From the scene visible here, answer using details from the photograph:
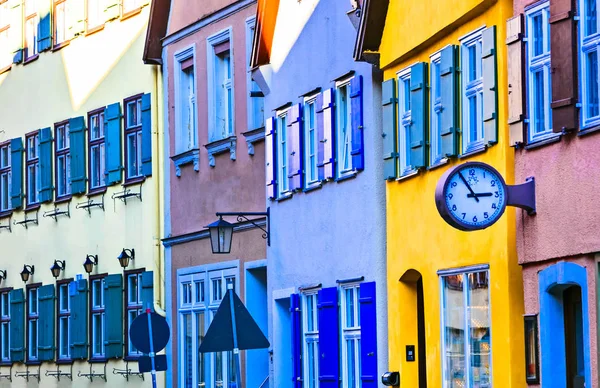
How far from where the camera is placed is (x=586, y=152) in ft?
49.3

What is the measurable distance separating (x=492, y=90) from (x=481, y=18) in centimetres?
93

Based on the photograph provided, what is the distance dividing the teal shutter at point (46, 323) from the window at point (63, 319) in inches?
9.8

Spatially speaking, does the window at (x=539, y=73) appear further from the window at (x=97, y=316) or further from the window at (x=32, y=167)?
the window at (x=32, y=167)

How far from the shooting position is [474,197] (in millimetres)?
15906

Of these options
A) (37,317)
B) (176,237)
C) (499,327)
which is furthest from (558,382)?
(37,317)

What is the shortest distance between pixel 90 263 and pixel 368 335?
12.0 m

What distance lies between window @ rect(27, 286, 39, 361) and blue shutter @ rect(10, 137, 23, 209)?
198cm

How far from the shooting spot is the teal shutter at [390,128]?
20.5 meters

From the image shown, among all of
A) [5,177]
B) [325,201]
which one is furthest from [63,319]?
[325,201]

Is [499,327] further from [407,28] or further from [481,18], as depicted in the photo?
[407,28]

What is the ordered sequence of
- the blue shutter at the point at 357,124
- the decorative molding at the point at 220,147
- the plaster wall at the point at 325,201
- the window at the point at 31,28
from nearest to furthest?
the plaster wall at the point at 325,201
the blue shutter at the point at 357,124
the decorative molding at the point at 220,147
the window at the point at 31,28

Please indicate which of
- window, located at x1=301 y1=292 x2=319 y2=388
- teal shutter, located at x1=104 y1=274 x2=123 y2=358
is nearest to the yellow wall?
window, located at x1=301 y1=292 x2=319 y2=388

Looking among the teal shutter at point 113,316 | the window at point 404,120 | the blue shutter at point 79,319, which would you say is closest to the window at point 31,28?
the blue shutter at point 79,319

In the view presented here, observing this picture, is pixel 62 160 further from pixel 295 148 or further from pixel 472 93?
pixel 472 93
